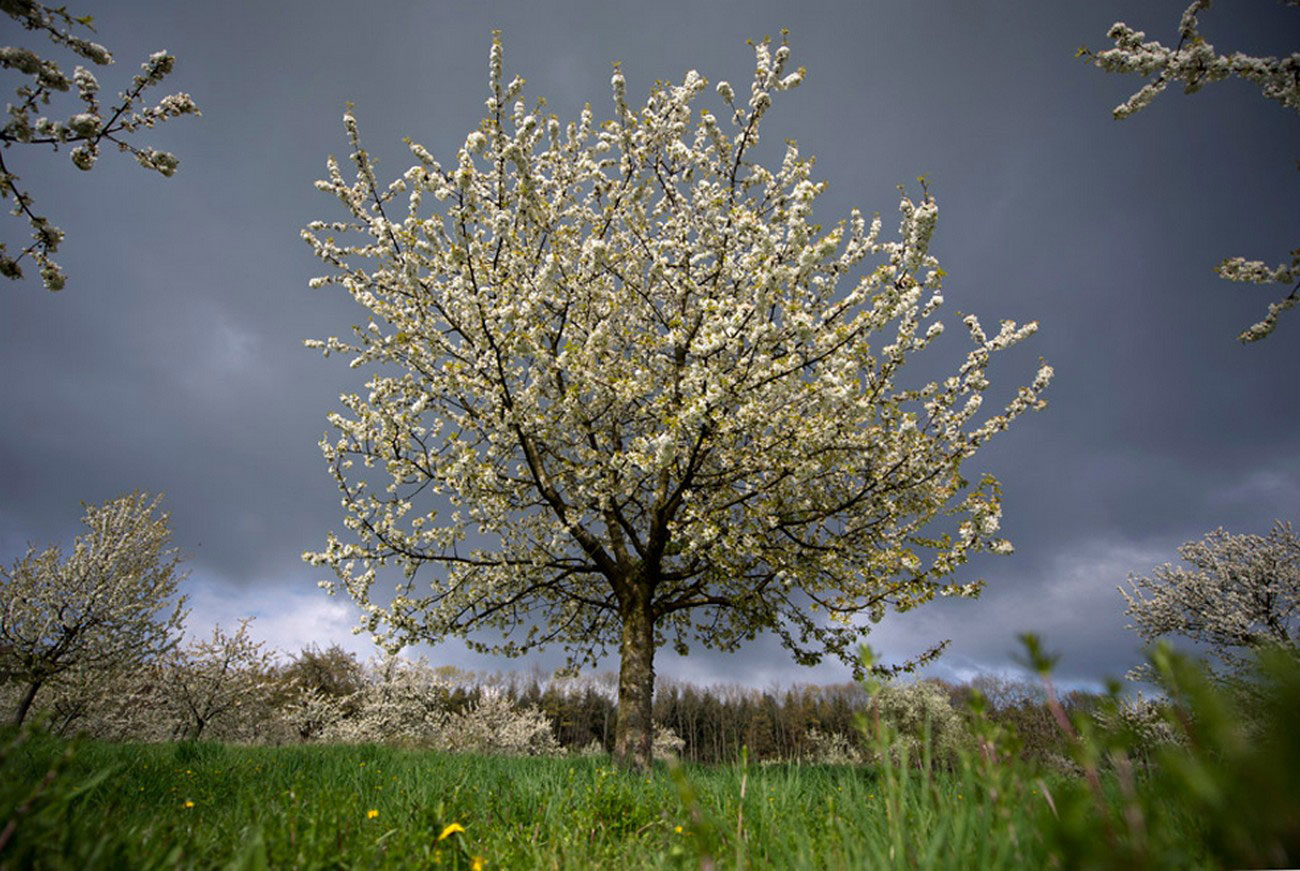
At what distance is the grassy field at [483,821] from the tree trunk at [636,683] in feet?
13.3

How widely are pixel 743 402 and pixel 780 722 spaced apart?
73.0 m

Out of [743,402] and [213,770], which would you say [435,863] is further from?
[743,402]

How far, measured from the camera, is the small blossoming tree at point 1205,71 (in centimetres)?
474

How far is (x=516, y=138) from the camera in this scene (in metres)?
7.55

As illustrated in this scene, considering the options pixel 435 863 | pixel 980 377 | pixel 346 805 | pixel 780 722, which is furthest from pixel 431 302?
pixel 780 722

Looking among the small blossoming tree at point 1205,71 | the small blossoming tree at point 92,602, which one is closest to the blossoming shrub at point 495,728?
the small blossoming tree at point 92,602

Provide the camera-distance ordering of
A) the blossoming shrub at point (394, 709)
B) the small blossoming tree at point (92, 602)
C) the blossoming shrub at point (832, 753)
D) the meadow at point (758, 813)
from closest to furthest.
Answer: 1. the meadow at point (758, 813)
2. the blossoming shrub at point (832, 753)
3. the small blossoming tree at point (92, 602)
4. the blossoming shrub at point (394, 709)

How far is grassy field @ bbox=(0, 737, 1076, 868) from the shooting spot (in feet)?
5.28

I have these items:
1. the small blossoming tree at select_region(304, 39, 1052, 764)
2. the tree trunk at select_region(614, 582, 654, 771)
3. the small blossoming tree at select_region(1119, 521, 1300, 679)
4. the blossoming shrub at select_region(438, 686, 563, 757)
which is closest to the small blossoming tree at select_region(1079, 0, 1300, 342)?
the small blossoming tree at select_region(304, 39, 1052, 764)

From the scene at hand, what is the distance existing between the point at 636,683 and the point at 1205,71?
10.4m

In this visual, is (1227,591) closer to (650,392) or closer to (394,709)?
(650,392)

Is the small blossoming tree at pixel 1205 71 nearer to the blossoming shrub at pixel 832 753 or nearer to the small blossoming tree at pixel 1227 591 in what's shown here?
the blossoming shrub at pixel 832 753

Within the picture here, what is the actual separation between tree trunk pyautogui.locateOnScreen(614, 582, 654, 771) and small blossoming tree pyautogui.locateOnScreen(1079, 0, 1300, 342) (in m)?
8.89

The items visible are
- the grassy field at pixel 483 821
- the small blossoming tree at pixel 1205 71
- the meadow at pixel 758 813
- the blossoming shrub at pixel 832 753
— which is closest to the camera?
the meadow at pixel 758 813
